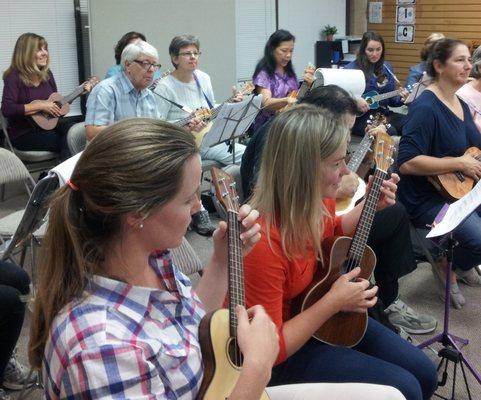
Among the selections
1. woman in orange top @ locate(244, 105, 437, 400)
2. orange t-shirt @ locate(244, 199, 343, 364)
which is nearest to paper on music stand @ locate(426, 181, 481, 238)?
woman in orange top @ locate(244, 105, 437, 400)

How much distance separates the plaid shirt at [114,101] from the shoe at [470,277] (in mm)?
2192

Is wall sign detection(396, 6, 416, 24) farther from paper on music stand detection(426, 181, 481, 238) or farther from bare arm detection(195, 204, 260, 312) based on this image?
bare arm detection(195, 204, 260, 312)

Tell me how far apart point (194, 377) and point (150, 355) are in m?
0.14

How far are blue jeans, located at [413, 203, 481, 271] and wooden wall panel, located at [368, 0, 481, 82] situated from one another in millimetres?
4562

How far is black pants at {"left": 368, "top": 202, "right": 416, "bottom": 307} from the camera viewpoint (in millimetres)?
2668

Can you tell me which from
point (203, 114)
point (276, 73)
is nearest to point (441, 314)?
point (203, 114)

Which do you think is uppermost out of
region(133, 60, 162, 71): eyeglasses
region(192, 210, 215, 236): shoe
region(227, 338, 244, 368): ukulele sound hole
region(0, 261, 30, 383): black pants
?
region(133, 60, 162, 71): eyeglasses

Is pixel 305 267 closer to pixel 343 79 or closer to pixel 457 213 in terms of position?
pixel 457 213

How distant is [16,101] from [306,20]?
405cm

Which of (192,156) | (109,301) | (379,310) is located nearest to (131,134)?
(192,156)

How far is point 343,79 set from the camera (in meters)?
4.26

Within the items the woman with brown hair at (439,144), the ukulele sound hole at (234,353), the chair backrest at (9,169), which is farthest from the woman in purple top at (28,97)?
the ukulele sound hole at (234,353)

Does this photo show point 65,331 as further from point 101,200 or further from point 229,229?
point 229,229

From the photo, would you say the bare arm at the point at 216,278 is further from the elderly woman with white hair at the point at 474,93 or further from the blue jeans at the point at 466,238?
the elderly woman with white hair at the point at 474,93
